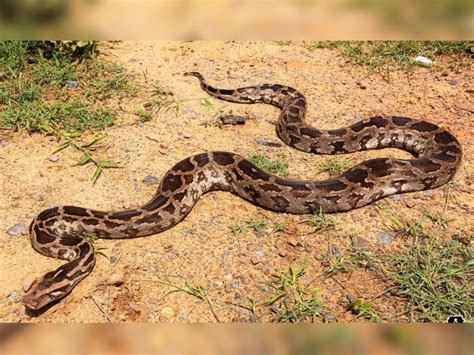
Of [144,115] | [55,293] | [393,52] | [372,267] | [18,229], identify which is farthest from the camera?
[393,52]

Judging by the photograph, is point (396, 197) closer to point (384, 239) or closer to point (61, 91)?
point (384, 239)

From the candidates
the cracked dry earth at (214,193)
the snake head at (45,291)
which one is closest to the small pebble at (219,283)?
the cracked dry earth at (214,193)

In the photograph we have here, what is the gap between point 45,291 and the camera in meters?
5.00

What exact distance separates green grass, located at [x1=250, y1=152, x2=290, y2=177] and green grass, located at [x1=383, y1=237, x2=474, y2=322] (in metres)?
2.09

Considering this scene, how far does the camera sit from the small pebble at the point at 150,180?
6844 mm

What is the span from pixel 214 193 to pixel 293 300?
224 centimetres

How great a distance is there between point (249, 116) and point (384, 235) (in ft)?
11.4

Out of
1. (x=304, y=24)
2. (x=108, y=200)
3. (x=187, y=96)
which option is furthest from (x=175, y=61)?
(x=304, y=24)

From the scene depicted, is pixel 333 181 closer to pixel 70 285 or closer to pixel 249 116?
pixel 249 116

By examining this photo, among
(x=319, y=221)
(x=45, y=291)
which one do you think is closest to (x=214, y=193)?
(x=319, y=221)

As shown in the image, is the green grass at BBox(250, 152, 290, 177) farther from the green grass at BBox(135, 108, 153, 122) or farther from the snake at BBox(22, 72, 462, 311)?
the green grass at BBox(135, 108, 153, 122)

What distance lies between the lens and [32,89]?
8.20 m

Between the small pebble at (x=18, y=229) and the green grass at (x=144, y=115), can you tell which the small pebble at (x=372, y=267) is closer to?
the small pebble at (x=18, y=229)

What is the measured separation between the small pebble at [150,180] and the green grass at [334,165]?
2412mm
